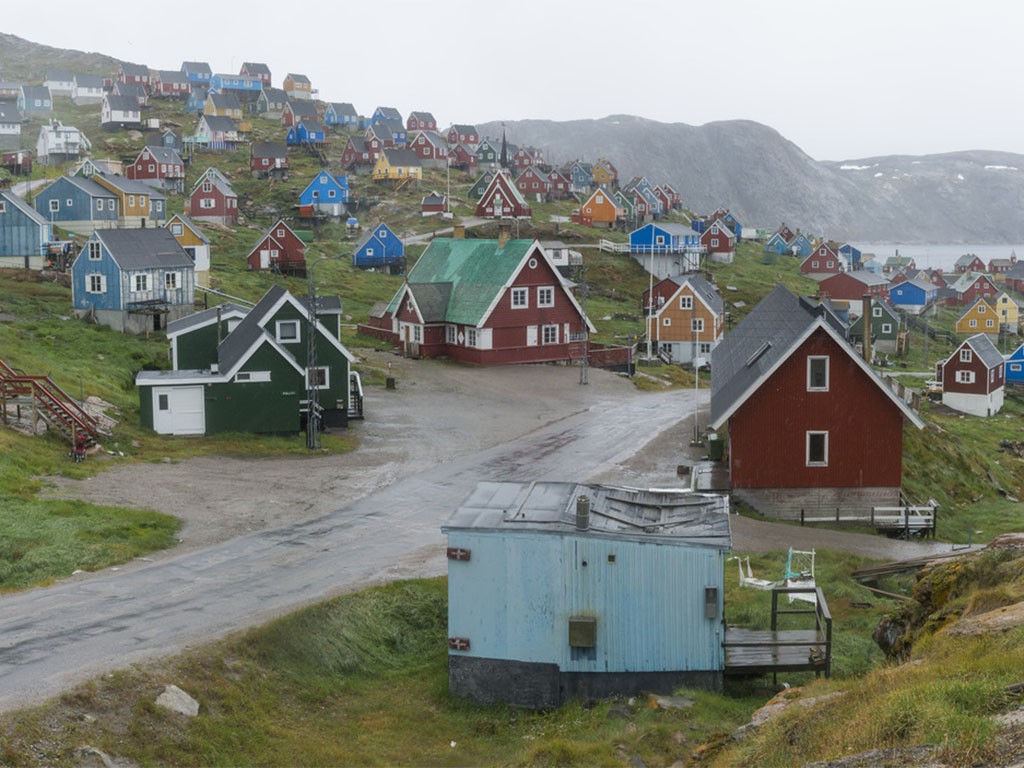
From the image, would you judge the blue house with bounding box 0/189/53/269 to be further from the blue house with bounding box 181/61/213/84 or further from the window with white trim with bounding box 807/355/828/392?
the blue house with bounding box 181/61/213/84

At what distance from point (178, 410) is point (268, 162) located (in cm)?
10056

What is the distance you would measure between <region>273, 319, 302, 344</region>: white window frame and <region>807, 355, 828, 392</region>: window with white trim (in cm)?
2213

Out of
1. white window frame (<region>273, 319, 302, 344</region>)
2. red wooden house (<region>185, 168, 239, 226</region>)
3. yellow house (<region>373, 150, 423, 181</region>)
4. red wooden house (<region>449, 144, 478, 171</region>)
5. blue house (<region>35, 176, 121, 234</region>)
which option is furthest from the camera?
red wooden house (<region>449, 144, 478, 171</region>)

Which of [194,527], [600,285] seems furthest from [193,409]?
[600,285]

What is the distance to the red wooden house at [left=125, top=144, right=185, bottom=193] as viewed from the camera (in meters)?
129

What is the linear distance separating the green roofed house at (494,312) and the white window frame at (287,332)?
18.7 meters

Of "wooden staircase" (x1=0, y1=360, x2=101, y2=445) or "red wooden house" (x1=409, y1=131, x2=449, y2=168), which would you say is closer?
"wooden staircase" (x1=0, y1=360, x2=101, y2=445)

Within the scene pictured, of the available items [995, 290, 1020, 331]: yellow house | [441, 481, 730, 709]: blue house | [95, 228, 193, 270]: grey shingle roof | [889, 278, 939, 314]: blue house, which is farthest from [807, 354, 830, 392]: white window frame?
[889, 278, 939, 314]: blue house

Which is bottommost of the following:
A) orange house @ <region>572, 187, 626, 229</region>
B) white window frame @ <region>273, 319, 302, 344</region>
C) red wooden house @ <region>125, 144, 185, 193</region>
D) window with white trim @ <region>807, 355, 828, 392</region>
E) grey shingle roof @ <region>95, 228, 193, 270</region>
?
window with white trim @ <region>807, 355, 828, 392</region>

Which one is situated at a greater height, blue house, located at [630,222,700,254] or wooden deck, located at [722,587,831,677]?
blue house, located at [630,222,700,254]

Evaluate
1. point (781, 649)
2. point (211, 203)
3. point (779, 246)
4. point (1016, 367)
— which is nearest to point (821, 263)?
point (779, 246)

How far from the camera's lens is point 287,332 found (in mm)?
49531

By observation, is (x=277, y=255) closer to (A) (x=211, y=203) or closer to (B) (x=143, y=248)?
(A) (x=211, y=203)

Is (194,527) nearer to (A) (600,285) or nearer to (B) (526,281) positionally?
(B) (526,281)
